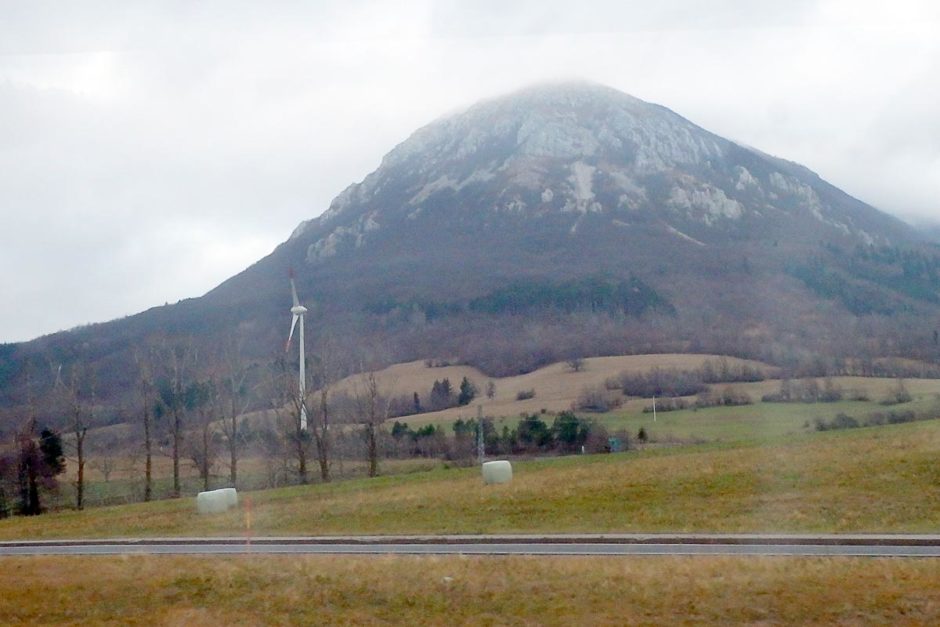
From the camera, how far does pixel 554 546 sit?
2469 cm

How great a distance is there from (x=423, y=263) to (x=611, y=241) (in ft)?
126

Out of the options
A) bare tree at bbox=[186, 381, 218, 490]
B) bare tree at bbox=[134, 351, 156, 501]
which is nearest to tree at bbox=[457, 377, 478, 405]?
bare tree at bbox=[186, 381, 218, 490]

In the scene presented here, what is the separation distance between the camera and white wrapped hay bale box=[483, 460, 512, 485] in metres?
42.6

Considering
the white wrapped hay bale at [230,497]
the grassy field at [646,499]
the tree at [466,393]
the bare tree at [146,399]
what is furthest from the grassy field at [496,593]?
the tree at [466,393]

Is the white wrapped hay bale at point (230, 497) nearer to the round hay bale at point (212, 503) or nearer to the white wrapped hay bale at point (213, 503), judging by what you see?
the white wrapped hay bale at point (213, 503)

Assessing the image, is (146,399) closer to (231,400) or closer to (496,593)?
(231,400)

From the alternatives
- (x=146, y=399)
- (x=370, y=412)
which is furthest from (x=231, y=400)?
(x=370, y=412)

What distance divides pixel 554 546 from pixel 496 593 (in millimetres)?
8438

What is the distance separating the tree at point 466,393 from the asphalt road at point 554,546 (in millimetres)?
68703

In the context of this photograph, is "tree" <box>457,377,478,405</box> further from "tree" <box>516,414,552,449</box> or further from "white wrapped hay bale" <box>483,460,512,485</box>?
"white wrapped hay bale" <box>483,460,512,485</box>

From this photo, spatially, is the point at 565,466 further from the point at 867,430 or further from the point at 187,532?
the point at 187,532

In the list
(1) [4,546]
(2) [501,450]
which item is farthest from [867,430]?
(1) [4,546]

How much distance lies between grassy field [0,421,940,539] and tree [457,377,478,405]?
51432 millimetres

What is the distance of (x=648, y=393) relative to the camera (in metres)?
89.6
